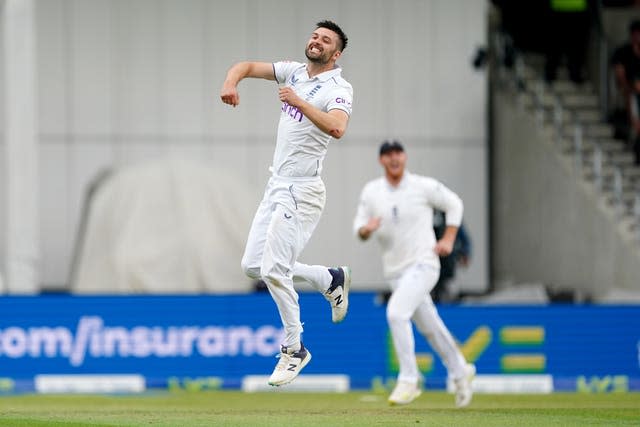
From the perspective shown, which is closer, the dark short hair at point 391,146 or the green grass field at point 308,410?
the green grass field at point 308,410

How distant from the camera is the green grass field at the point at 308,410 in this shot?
12.9m

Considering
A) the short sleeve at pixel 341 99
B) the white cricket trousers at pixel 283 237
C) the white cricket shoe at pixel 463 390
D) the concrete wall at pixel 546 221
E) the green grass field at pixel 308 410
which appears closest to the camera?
the short sleeve at pixel 341 99

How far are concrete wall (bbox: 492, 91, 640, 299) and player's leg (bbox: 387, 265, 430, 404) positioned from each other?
8.54m

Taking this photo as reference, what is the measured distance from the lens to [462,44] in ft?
88.3

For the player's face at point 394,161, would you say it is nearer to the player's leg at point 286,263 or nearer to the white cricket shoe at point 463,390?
the white cricket shoe at point 463,390

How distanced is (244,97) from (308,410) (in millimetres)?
12633

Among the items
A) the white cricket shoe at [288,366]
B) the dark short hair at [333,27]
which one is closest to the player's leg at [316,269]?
the white cricket shoe at [288,366]

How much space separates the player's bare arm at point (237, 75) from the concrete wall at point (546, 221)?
39.2ft

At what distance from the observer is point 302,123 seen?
40.7 ft

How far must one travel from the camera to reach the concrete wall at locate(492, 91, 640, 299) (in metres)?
24.2

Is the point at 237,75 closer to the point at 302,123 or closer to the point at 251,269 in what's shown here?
the point at 302,123

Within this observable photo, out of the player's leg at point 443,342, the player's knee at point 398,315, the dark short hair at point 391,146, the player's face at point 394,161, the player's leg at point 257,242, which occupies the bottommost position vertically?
the player's leg at point 443,342

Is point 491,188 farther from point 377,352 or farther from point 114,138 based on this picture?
point 377,352

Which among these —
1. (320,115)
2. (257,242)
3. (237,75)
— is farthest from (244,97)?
(320,115)
